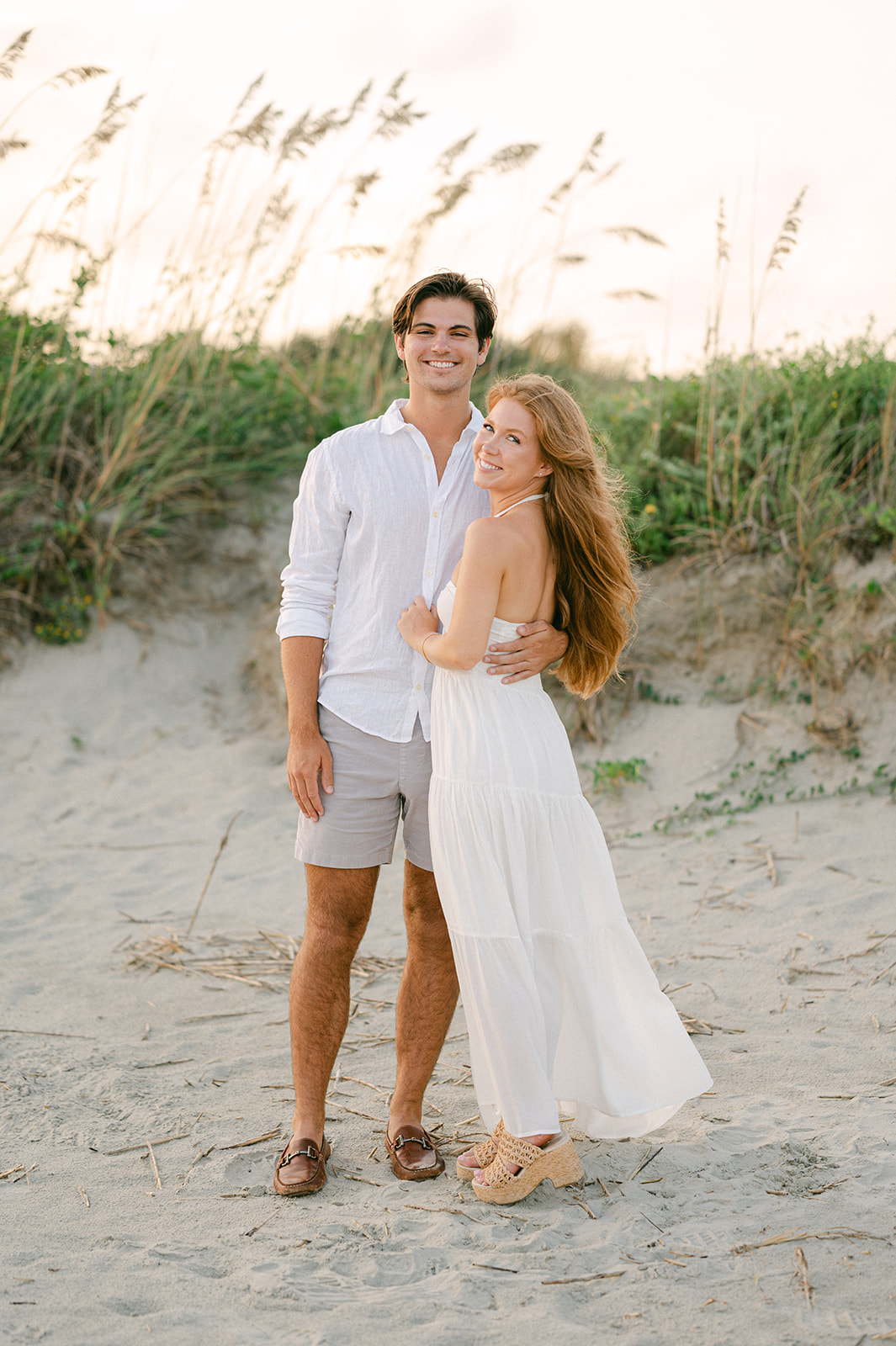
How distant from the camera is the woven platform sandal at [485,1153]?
8.36ft

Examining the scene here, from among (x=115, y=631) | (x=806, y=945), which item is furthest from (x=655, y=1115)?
(x=115, y=631)

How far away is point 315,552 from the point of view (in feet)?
9.25

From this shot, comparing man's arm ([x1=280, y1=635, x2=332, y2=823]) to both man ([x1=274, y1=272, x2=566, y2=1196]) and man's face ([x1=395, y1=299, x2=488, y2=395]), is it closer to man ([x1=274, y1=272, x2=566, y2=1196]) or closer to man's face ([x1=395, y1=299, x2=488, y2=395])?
man ([x1=274, y1=272, x2=566, y2=1196])

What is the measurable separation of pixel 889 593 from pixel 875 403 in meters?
1.26

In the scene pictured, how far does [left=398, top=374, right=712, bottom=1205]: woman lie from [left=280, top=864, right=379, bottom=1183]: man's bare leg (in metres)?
0.35

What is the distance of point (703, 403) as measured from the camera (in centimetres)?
611

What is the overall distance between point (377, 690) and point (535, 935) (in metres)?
0.73

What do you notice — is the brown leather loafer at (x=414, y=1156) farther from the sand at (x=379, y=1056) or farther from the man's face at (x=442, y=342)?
the man's face at (x=442, y=342)

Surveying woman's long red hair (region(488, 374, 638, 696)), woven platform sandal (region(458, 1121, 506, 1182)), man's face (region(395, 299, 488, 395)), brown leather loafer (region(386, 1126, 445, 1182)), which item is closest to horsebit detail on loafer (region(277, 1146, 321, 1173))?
brown leather loafer (region(386, 1126, 445, 1182))

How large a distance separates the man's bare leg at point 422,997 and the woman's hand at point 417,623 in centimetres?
62

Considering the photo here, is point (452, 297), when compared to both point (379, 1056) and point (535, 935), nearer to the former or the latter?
point (535, 935)

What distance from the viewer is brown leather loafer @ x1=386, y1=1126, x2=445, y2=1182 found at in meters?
2.68

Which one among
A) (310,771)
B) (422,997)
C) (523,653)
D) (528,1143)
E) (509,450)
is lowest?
(528,1143)

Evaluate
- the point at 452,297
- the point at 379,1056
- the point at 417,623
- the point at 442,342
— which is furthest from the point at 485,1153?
the point at 452,297
